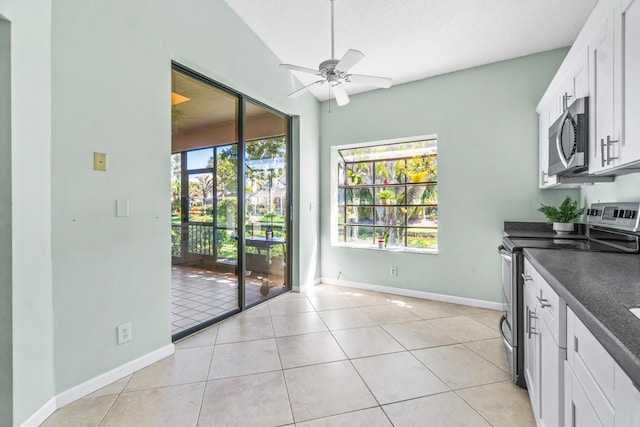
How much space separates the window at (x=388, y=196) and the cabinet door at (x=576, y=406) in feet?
9.61

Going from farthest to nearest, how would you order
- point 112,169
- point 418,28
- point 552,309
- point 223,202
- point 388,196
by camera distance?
1. point 388,196
2. point 223,202
3. point 418,28
4. point 112,169
5. point 552,309

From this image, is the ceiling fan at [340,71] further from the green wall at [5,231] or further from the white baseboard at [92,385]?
the white baseboard at [92,385]

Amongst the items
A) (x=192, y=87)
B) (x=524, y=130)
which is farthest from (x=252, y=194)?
(x=524, y=130)

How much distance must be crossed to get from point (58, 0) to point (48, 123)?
0.74m

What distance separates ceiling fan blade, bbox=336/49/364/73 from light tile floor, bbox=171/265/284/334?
2164mm

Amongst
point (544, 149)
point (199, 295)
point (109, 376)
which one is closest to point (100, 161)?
point (109, 376)

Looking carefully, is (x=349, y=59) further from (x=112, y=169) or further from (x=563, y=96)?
(x=112, y=169)

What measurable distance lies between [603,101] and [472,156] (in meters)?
2.00

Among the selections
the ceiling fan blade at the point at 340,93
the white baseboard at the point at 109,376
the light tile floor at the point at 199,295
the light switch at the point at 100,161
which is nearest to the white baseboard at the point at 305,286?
the light tile floor at the point at 199,295

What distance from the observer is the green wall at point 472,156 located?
10.8ft

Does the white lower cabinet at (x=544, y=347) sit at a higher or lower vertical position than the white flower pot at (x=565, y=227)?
lower

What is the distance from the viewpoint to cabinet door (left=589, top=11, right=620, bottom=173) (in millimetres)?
1511

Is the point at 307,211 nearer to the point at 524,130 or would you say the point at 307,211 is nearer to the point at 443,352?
the point at 443,352

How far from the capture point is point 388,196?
4281 mm
